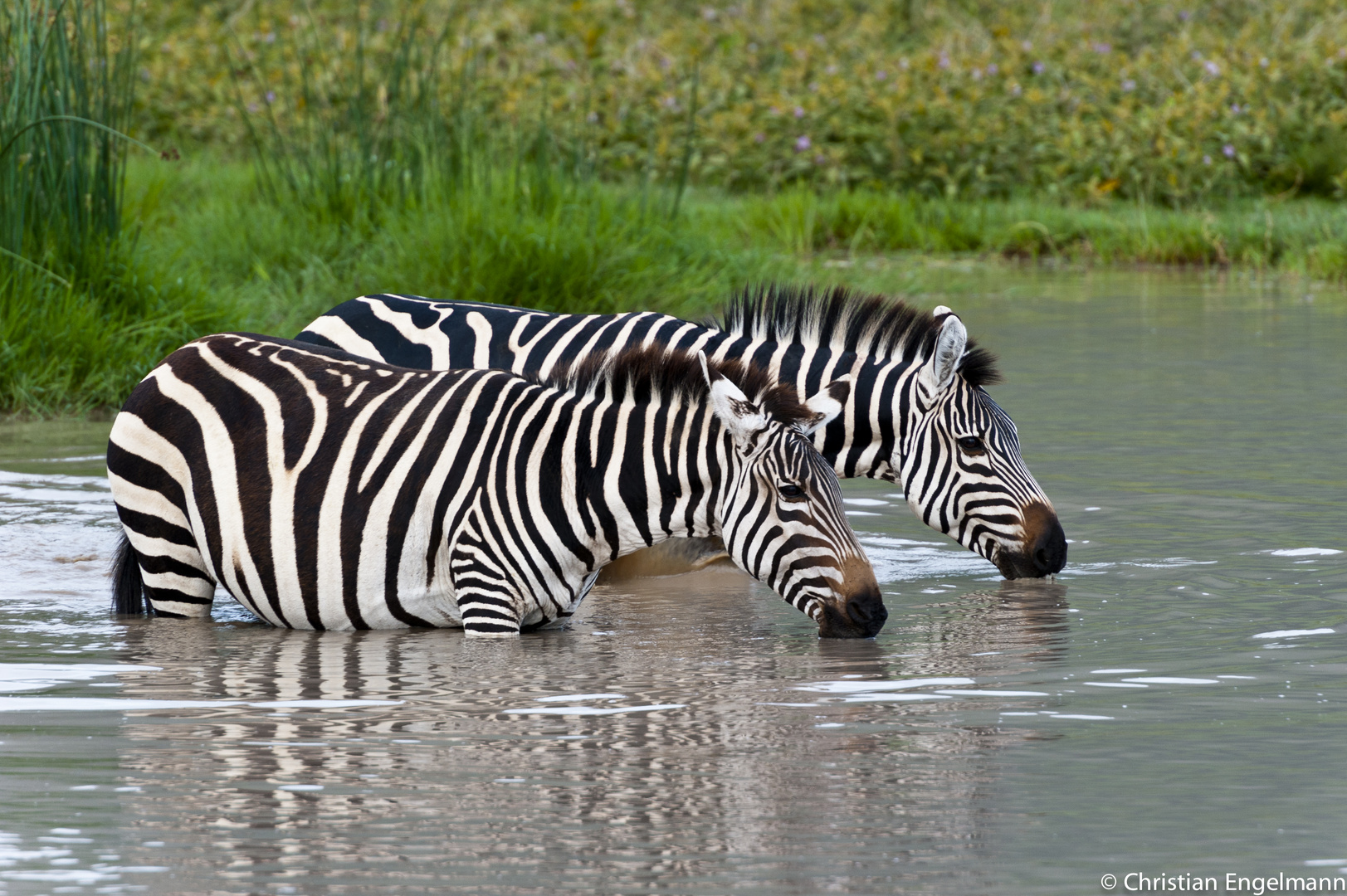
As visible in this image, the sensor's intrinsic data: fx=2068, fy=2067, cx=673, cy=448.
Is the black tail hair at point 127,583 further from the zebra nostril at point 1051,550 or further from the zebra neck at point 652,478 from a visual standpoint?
Result: the zebra nostril at point 1051,550

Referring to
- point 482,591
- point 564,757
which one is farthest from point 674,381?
point 564,757

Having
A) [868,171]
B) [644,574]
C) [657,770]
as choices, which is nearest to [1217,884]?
[657,770]

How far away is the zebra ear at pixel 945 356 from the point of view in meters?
6.89

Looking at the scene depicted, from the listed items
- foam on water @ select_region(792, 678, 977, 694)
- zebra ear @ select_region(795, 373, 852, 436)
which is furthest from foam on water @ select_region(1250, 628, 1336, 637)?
zebra ear @ select_region(795, 373, 852, 436)

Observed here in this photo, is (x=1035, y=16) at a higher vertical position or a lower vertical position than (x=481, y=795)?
higher

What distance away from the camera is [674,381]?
5.94 m

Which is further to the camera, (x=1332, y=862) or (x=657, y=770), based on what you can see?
(x=657, y=770)

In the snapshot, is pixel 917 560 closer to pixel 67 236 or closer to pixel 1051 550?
pixel 1051 550

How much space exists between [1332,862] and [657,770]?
137 centimetres

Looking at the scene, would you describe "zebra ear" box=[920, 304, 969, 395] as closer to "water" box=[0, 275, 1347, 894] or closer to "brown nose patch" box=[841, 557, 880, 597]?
"water" box=[0, 275, 1347, 894]

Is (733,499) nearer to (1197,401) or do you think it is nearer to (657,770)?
(657,770)

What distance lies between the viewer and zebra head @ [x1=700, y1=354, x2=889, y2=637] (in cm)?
571

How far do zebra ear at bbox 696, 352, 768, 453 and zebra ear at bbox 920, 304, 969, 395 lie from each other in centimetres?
133

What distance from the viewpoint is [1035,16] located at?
24750mm
